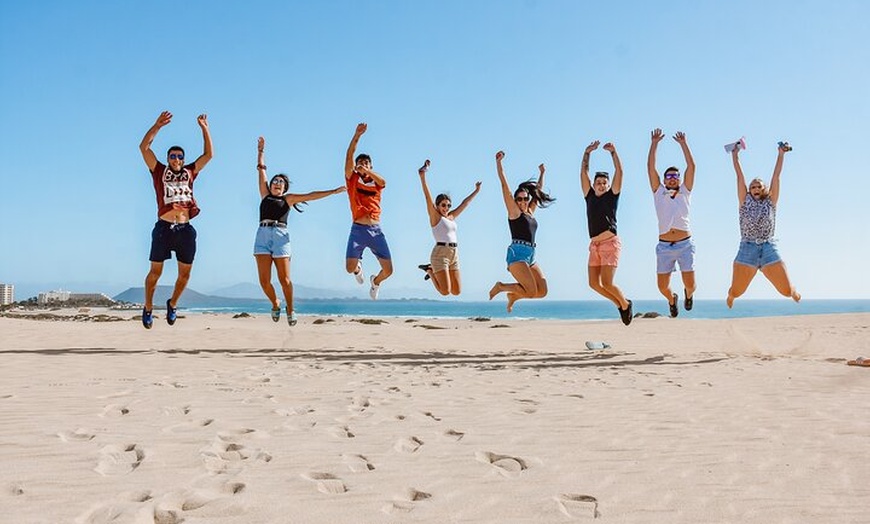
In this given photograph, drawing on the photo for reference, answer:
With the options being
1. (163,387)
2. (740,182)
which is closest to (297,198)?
(163,387)

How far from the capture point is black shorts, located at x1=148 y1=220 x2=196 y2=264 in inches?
355

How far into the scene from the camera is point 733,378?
24.1ft

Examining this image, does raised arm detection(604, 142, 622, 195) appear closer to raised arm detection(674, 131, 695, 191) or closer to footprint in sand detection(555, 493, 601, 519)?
raised arm detection(674, 131, 695, 191)

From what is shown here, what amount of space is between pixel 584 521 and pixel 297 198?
26.0ft

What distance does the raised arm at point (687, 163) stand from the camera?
938cm

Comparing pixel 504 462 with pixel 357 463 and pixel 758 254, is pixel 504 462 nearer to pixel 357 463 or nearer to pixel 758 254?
pixel 357 463

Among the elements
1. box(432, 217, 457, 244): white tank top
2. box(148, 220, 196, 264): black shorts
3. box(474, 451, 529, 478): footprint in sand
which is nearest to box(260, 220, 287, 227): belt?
box(148, 220, 196, 264): black shorts

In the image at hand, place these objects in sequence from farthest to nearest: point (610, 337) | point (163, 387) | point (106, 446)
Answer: point (610, 337)
point (163, 387)
point (106, 446)

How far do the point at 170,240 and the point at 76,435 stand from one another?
216 inches

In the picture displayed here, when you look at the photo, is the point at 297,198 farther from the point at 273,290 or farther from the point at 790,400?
the point at 790,400

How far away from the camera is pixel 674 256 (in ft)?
32.4

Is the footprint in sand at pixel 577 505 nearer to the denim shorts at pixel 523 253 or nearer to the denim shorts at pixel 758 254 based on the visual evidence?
the denim shorts at pixel 523 253

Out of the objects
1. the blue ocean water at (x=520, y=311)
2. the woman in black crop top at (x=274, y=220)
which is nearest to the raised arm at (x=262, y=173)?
the woman in black crop top at (x=274, y=220)

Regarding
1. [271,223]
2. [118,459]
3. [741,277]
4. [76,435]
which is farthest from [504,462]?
[741,277]
